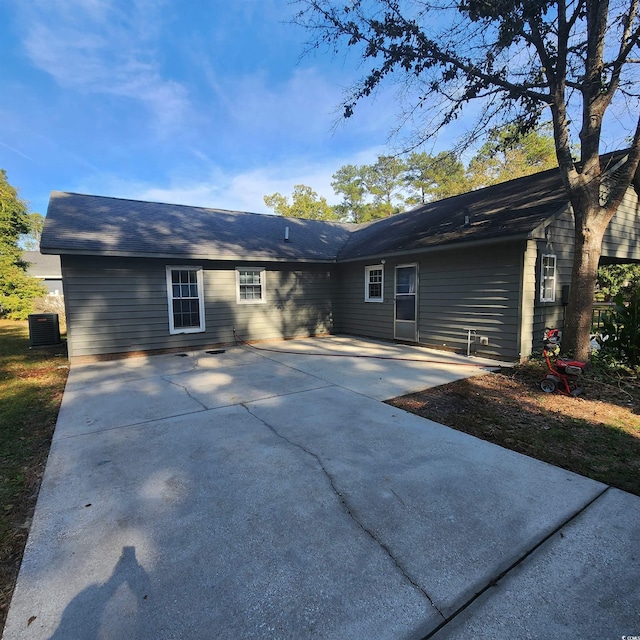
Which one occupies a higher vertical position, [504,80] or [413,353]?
[504,80]

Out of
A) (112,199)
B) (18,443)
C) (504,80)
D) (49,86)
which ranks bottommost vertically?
(18,443)

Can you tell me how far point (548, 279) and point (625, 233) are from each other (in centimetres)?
406

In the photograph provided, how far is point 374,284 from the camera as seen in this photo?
398 inches

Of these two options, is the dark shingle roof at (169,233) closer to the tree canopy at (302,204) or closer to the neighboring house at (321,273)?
the neighboring house at (321,273)

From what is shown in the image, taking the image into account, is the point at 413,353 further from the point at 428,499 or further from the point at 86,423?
the point at 86,423

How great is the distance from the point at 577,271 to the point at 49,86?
50.9ft

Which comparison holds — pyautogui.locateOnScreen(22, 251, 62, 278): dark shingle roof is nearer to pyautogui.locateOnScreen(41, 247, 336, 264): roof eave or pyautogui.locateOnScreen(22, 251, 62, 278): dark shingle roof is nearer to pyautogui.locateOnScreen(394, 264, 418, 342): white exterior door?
pyautogui.locateOnScreen(41, 247, 336, 264): roof eave

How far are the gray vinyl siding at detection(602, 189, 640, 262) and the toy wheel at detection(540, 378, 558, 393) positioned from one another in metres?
5.75

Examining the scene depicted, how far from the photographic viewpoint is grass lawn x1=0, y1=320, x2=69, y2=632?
6.92ft

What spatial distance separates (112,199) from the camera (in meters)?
10.5

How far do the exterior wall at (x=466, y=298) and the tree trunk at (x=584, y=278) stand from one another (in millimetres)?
925

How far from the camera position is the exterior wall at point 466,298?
6.78m

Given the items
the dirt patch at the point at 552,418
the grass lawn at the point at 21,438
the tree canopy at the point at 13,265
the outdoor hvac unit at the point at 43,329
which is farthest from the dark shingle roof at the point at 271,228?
the tree canopy at the point at 13,265

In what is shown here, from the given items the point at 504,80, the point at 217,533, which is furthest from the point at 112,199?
the point at 217,533
